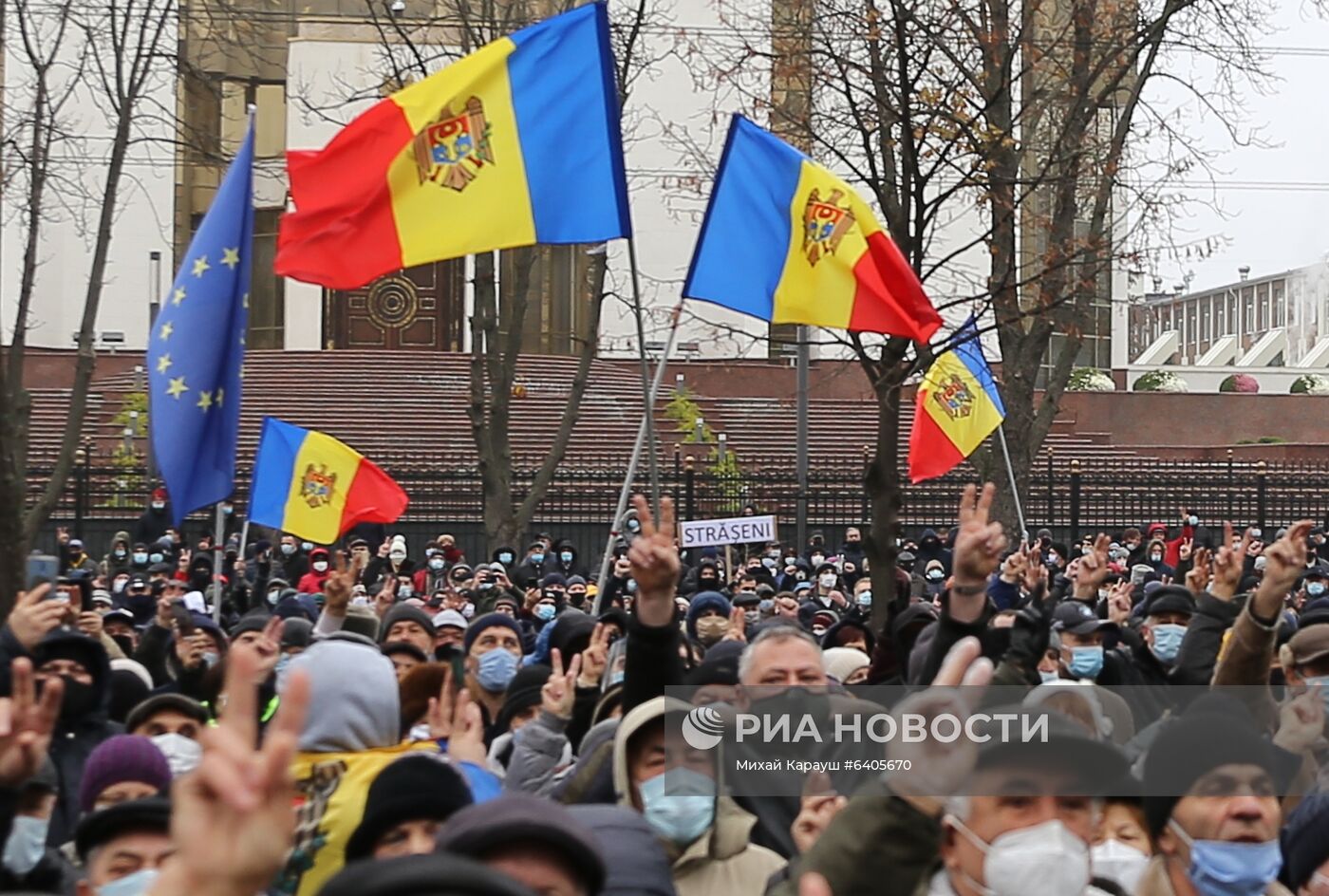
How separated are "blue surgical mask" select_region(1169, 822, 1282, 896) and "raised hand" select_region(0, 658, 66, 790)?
2.28m

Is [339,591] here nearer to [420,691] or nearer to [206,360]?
[206,360]

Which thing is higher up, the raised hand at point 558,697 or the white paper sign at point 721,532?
the white paper sign at point 721,532

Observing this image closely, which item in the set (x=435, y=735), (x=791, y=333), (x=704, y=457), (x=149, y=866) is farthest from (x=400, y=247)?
(x=791, y=333)

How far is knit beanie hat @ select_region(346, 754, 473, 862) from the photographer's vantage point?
4066 mm

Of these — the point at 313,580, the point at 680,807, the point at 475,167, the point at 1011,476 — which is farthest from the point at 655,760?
the point at 1011,476

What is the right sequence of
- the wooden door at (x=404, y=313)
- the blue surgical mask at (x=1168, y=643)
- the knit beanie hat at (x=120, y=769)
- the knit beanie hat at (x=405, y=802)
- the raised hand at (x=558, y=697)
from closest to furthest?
the knit beanie hat at (x=405, y=802)
the knit beanie hat at (x=120, y=769)
the raised hand at (x=558, y=697)
the blue surgical mask at (x=1168, y=643)
the wooden door at (x=404, y=313)

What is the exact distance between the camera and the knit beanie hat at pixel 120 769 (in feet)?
16.8

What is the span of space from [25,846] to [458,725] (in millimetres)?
1124

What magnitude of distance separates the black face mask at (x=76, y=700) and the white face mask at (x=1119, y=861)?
3.38 metres

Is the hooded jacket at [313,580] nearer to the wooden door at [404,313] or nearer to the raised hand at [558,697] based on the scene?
the raised hand at [558,697]

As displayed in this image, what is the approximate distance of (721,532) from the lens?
44.5 feet

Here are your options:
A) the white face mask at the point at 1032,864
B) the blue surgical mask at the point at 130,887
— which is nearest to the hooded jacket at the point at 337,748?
the blue surgical mask at the point at 130,887

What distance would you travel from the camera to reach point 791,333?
123 ft

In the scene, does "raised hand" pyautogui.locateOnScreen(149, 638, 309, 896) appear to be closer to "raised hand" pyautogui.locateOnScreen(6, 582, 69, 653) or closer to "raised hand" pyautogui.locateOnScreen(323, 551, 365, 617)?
"raised hand" pyautogui.locateOnScreen(6, 582, 69, 653)
